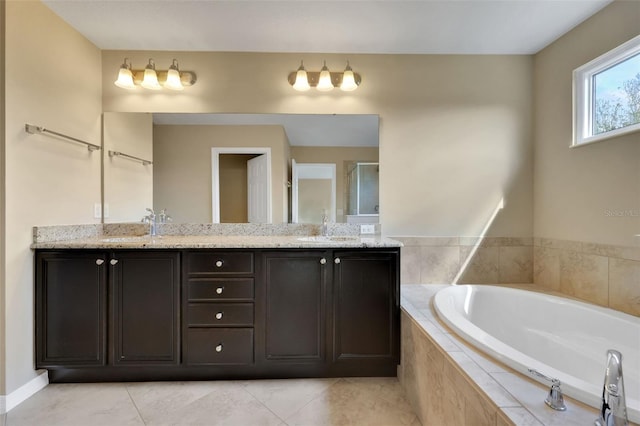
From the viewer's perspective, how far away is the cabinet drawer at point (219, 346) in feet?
6.30

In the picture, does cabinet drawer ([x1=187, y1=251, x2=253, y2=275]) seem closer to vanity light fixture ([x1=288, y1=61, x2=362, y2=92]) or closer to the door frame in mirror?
the door frame in mirror

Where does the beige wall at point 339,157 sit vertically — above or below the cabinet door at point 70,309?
above

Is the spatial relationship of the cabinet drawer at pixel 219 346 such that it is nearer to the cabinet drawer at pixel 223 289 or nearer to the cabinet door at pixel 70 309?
the cabinet drawer at pixel 223 289

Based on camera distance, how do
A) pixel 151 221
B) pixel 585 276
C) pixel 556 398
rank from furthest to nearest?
pixel 151 221
pixel 585 276
pixel 556 398

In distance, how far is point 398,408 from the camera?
170 centimetres

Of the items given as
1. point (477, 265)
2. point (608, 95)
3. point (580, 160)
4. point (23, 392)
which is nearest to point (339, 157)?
point (477, 265)

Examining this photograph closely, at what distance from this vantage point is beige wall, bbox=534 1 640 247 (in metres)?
1.74

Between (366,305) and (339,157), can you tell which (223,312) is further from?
(339,157)

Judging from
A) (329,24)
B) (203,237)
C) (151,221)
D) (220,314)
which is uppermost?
(329,24)

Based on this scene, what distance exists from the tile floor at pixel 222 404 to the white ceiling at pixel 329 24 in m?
2.45

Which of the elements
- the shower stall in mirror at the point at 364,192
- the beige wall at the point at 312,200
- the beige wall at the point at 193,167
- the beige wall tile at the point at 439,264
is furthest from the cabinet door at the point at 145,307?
the beige wall tile at the point at 439,264

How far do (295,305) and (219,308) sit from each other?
0.50 metres

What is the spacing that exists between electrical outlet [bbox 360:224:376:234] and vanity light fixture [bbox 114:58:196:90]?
183cm

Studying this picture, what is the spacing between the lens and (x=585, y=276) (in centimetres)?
200
